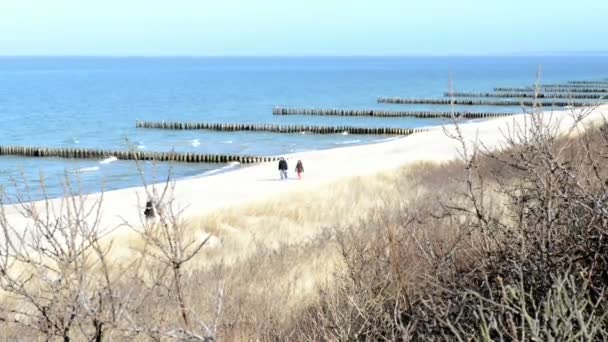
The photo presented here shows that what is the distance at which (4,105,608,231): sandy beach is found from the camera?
25453 millimetres

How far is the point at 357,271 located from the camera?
7863mm

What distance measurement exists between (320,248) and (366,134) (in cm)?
4669

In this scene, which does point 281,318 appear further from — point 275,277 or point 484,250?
point 484,250

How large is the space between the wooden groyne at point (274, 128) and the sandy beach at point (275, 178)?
10.3 metres

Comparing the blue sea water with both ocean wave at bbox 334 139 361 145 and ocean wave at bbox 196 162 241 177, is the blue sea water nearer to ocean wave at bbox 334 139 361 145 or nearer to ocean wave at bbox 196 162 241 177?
ocean wave at bbox 334 139 361 145

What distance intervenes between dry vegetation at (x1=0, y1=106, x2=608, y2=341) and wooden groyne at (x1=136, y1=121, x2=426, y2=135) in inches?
1470

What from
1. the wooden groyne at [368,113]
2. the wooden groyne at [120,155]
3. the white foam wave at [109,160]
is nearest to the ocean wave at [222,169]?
the wooden groyne at [120,155]

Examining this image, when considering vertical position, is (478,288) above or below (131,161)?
above

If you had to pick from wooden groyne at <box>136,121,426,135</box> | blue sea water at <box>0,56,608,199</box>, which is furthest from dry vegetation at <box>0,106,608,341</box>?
wooden groyne at <box>136,121,426,135</box>

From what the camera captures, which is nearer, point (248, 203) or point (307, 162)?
point (248, 203)

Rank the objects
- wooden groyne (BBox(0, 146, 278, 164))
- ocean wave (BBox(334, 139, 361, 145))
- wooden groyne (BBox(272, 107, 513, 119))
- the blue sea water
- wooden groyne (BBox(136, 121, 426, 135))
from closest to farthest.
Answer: the blue sea water < wooden groyne (BBox(0, 146, 278, 164)) < ocean wave (BBox(334, 139, 361, 145)) < wooden groyne (BBox(136, 121, 426, 135)) < wooden groyne (BBox(272, 107, 513, 119))

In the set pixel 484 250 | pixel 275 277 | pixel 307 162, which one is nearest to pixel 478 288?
pixel 484 250

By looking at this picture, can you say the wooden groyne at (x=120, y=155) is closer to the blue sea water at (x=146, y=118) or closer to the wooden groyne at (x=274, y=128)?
the blue sea water at (x=146, y=118)

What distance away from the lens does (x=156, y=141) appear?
55562 mm
